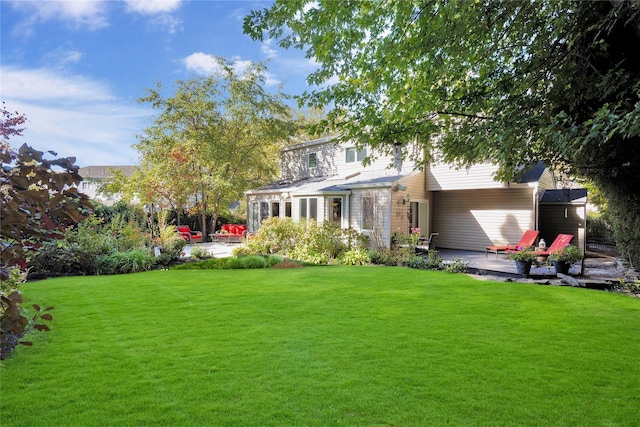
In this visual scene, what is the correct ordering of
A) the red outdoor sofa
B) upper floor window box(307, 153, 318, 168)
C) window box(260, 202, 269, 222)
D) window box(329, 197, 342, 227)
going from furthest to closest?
1. upper floor window box(307, 153, 318, 168)
2. window box(260, 202, 269, 222)
3. the red outdoor sofa
4. window box(329, 197, 342, 227)

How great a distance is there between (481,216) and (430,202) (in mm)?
2404

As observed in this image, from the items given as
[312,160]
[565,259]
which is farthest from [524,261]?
[312,160]

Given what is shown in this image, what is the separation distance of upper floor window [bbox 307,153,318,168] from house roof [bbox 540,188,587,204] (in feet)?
38.8

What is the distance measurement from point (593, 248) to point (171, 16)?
1927 centimetres

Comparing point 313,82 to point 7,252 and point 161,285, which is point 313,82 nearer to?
point 161,285

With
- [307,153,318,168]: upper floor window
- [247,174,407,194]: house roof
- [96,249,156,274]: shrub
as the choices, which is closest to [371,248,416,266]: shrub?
[247,174,407,194]: house roof

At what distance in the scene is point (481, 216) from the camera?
51.9 feet

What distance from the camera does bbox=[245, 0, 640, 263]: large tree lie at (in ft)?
18.9

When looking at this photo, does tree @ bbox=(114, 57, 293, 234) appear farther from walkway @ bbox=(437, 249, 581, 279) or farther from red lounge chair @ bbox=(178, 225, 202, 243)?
walkway @ bbox=(437, 249, 581, 279)

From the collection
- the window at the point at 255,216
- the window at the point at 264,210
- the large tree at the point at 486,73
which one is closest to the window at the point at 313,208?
the window at the point at 264,210

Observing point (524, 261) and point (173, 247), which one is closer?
point (524, 261)

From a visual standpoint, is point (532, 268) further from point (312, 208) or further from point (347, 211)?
point (312, 208)

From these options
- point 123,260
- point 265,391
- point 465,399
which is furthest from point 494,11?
point 123,260

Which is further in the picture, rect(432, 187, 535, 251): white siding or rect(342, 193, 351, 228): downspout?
rect(342, 193, 351, 228): downspout
